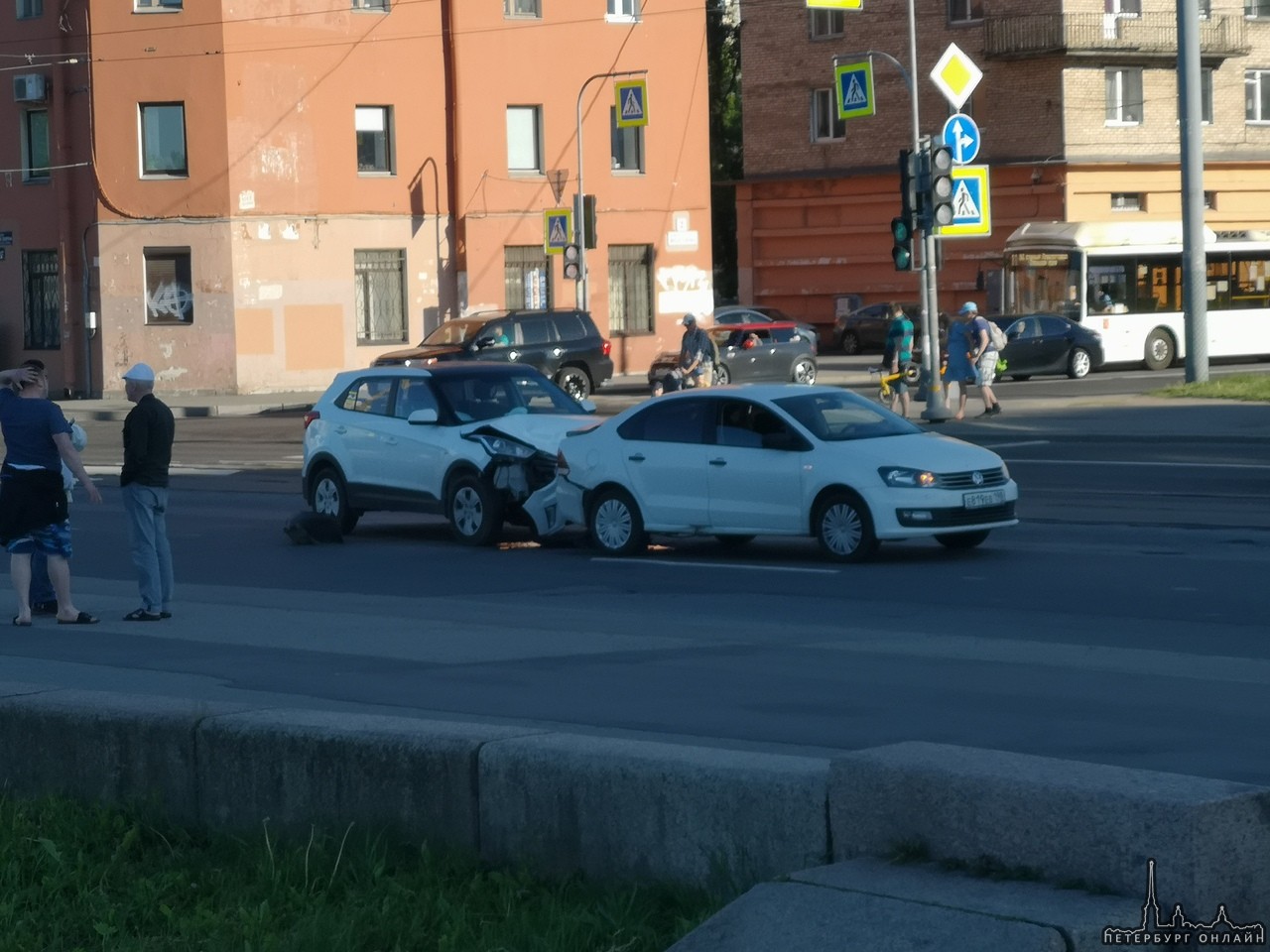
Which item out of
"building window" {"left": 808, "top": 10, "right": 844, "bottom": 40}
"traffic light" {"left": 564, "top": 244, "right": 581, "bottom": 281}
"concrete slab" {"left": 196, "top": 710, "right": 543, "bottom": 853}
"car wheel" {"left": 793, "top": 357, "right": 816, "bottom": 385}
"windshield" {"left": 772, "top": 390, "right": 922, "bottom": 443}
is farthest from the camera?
"building window" {"left": 808, "top": 10, "right": 844, "bottom": 40}

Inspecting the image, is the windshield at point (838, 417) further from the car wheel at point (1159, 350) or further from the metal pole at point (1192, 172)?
the car wheel at point (1159, 350)

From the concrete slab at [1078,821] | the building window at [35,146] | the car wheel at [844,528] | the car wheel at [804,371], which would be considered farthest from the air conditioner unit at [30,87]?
the concrete slab at [1078,821]

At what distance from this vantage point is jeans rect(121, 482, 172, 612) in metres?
13.3

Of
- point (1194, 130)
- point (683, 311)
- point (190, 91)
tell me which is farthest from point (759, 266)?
point (1194, 130)

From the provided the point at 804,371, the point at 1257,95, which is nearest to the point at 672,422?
the point at 804,371

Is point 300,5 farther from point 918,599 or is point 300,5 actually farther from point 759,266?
point 918,599

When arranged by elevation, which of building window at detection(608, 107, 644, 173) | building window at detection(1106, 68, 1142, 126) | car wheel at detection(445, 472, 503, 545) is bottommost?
car wheel at detection(445, 472, 503, 545)

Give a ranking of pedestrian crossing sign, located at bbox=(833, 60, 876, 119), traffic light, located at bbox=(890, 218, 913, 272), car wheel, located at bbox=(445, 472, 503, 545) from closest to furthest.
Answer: car wheel, located at bbox=(445, 472, 503, 545)
traffic light, located at bbox=(890, 218, 913, 272)
pedestrian crossing sign, located at bbox=(833, 60, 876, 119)

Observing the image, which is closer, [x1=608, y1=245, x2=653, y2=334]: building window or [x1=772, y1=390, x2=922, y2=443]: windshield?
[x1=772, y1=390, x2=922, y2=443]: windshield

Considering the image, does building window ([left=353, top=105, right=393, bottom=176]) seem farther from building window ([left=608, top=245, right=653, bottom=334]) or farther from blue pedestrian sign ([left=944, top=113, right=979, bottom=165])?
blue pedestrian sign ([left=944, top=113, right=979, bottom=165])

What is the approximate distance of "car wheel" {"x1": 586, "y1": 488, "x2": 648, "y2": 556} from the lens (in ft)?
55.8

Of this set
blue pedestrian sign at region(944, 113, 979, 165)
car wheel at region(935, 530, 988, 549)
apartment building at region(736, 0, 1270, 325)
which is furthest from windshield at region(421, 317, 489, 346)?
car wheel at region(935, 530, 988, 549)

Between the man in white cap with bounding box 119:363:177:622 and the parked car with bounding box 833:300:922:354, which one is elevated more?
the parked car with bounding box 833:300:922:354

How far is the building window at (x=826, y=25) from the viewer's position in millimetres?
59344
